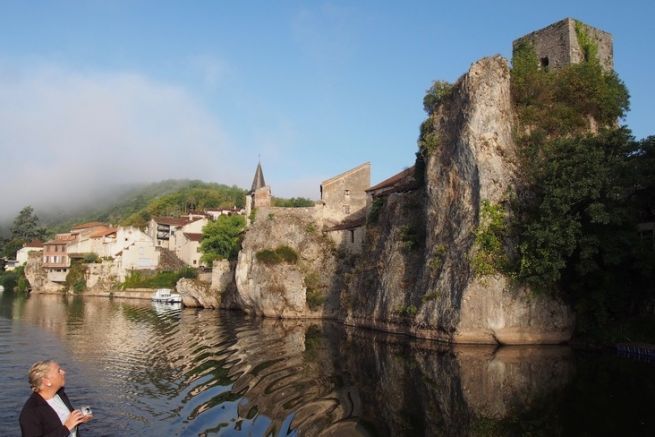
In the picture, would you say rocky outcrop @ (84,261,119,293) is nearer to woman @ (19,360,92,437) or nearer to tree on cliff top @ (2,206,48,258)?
tree on cliff top @ (2,206,48,258)

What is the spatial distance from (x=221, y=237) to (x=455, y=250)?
162ft

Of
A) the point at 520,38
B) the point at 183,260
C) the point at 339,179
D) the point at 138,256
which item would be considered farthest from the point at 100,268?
the point at 520,38

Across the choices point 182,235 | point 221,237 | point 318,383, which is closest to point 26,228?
point 182,235

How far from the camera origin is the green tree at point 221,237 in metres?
71.6

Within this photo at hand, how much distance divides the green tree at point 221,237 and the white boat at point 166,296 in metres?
7.04

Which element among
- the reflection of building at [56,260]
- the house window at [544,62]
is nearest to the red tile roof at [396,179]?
the house window at [544,62]

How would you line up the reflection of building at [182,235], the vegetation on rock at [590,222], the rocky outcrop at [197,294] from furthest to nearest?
the reflection of building at [182,235] < the rocky outcrop at [197,294] < the vegetation on rock at [590,222]

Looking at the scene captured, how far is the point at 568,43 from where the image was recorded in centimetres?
3403

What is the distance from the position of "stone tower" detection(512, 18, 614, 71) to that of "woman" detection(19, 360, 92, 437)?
3526 cm

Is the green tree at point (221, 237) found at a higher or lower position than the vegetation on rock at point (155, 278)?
higher

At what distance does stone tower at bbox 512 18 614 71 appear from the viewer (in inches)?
1344

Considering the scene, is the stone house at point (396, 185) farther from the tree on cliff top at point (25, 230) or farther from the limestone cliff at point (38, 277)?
the tree on cliff top at point (25, 230)

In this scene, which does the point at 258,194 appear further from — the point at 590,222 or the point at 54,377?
the point at 54,377

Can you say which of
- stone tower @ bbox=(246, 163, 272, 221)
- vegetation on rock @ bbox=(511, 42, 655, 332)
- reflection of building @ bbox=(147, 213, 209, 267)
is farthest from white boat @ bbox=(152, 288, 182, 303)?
vegetation on rock @ bbox=(511, 42, 655, 332)
